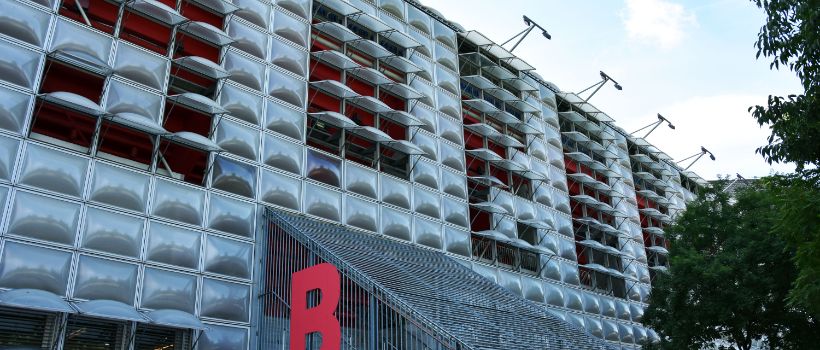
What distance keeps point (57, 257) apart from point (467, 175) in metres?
16.9

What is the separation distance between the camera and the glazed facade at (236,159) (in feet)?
53.3

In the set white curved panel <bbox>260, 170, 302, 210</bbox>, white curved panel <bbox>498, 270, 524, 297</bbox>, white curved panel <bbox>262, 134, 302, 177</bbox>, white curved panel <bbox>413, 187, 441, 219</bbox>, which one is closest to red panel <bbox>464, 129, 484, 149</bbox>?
white curved panel <bbox>413, 187, 441, 219</bbox>

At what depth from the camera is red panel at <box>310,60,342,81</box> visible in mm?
24188

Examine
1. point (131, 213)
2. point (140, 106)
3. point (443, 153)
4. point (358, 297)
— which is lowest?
point (358, 297)

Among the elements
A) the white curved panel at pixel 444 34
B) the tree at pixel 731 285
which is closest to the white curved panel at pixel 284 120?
the white curved panel at pixel 444 34

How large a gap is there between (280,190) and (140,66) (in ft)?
17.1

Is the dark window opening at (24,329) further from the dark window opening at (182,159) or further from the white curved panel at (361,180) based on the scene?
the white curved panel at (361,180)

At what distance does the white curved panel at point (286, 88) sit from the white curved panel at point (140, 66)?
3551 millimetres

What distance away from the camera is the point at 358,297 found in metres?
16.8

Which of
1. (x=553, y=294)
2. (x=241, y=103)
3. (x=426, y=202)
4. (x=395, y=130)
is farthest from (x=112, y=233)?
(x=553, y=294)

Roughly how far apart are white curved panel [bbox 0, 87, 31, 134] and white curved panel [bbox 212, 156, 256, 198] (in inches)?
197

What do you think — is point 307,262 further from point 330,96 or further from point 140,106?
point 330,96

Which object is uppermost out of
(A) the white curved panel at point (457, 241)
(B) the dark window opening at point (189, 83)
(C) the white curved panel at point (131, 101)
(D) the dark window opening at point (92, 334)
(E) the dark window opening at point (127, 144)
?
(B) the dark window opening at point (189, 83)

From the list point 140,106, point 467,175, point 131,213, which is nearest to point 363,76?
point 467,175
